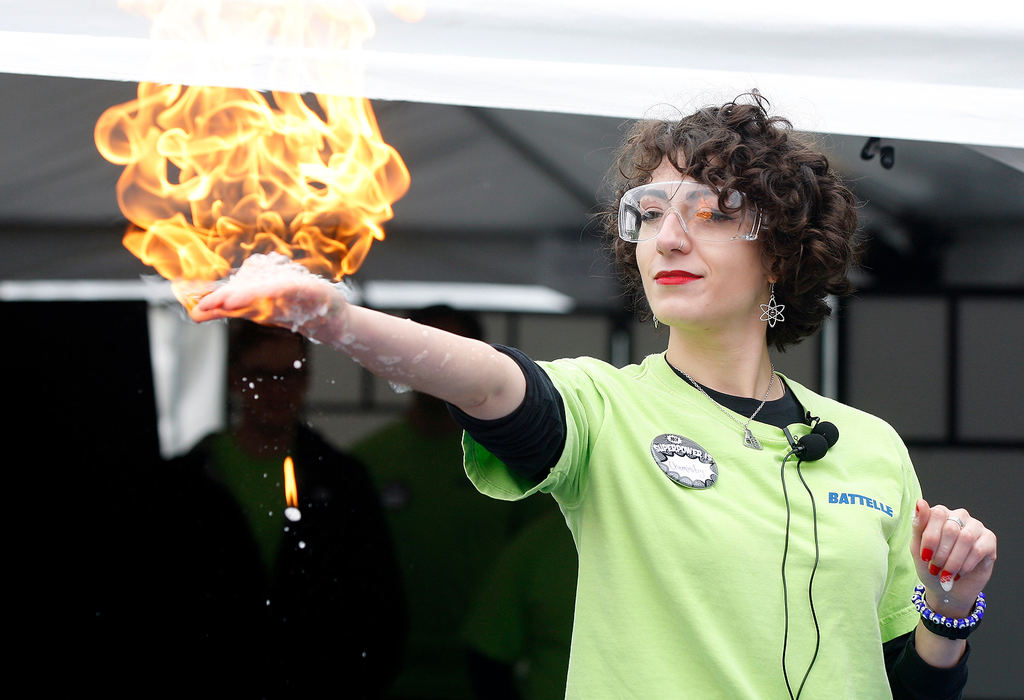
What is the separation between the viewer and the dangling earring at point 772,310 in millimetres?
1544

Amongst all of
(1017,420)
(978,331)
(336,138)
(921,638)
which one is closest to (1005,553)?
(1017,420)

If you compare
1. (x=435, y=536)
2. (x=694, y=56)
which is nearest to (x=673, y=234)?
(x=694, y=56)

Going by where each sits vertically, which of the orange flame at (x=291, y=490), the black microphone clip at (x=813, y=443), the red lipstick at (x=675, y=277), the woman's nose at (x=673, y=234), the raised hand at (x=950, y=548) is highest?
the woman's nose at (x=673, y=234)

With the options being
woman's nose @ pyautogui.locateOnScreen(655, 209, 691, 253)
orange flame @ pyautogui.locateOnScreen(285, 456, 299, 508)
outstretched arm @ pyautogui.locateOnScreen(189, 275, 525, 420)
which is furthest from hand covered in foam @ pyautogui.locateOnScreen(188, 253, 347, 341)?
orange flame @ pyautogui.locateOnScreen(285, 456, 299, 508)

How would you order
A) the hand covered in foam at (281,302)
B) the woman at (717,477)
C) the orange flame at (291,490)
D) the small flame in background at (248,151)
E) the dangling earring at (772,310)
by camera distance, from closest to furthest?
1. the hand covered in foam at (281,302)
2. the woman at (717,477)
3. the dangling earring at (772,310)
4. the small flame in background at (248,151)
5. the orange flame at (291,490)

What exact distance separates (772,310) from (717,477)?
0.44m

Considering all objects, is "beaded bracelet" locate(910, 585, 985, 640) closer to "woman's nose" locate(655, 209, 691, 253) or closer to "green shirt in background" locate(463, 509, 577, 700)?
"woman's nose" locate(655, 209, 691, 253)

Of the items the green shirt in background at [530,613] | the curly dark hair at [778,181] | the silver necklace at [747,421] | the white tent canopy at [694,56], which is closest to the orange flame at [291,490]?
the green shirt in background at [530,613]

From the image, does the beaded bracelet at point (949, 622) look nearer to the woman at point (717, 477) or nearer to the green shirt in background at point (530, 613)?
the woman at point (717, 477)

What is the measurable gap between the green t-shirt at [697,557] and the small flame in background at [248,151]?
0.78 meters

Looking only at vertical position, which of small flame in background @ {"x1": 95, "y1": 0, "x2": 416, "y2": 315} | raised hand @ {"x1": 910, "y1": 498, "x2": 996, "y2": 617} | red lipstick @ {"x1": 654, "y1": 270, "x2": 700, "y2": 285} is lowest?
raised hand @ {"x1": 910, "y1": 498, "x2": 996, "y2": 617}

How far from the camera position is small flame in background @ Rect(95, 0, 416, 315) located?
184cm

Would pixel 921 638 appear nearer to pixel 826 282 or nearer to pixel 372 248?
pixel 826 282

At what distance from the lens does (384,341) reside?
99 cm
